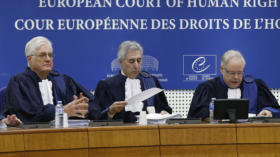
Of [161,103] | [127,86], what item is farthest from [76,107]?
[161,103]

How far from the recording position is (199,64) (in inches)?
284

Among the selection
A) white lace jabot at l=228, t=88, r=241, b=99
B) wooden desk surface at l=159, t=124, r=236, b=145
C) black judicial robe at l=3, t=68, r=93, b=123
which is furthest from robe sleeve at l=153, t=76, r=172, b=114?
wooden desk surface at l=159, t=124, r=236, b=145

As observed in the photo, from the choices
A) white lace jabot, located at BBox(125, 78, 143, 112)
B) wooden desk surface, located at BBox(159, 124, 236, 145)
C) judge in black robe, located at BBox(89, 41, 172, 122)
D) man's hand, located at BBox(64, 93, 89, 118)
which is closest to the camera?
wooden desk surface, located at BBox(159, 124, 236, 145)

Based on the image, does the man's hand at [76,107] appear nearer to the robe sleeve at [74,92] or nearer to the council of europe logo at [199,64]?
the robe sleeve at [74,92]

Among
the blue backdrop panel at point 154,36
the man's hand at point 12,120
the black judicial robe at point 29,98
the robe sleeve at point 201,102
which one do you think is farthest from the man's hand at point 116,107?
the blue backdrop panel at point 154,36

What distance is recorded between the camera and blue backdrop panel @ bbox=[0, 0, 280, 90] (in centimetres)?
697

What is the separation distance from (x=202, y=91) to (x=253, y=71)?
3.63ft

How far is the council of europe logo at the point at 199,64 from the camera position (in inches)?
284

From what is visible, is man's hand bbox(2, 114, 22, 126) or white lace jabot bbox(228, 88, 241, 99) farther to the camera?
white lace jabot bbox(228, 88, 241, 99)

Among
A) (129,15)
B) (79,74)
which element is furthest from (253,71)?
(79,74)

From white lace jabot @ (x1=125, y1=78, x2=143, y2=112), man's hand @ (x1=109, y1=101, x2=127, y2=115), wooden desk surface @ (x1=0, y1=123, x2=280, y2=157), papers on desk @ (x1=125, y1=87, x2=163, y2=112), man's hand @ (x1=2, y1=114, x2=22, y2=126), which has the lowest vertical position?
wooden desk surface @ (x1=0, y1=123, x2=280, y2=157)

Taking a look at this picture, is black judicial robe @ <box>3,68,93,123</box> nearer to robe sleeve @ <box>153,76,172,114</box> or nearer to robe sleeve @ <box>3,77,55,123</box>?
robe sleeve @ <box>3,77,55,123</box>

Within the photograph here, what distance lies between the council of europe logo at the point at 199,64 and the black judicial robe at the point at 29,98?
70.8 inches

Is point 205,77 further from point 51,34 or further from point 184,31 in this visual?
point 51,34
